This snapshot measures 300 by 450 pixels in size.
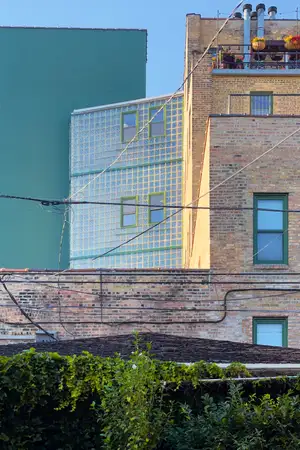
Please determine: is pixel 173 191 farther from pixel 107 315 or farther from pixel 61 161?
pixel 107 315

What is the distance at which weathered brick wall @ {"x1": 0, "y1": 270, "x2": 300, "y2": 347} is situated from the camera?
20.5 meters

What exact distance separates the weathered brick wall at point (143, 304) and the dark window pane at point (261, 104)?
29.0ft

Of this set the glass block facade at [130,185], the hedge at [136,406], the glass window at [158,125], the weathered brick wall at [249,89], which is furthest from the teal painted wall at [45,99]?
the hedge at [136,406]

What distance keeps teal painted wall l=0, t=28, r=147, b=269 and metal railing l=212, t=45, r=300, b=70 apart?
1052cm

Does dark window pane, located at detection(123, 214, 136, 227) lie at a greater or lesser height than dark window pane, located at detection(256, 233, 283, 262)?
greater

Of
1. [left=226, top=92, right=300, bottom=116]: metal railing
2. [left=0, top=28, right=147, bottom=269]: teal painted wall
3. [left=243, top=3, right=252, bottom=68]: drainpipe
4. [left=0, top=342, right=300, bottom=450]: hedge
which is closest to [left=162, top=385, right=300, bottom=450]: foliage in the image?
[left=0, top=342, right=300, bottom=450]: hedge

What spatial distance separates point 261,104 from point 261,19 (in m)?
4.41

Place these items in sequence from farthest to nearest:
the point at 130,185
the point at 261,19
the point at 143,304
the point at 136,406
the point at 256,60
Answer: the point at 130,185 → the point at 261,19 → the point at 256,60 → the point at 143,304 → the point at 136,406

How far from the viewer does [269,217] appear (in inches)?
818

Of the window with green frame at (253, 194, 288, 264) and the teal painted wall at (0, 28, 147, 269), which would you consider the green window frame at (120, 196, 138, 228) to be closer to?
the teal painted wall at (0, 28, 147, 269)

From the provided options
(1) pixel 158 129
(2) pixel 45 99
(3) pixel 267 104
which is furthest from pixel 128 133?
(3) pixel 267 104

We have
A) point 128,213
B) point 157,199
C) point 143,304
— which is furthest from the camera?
point 128,213

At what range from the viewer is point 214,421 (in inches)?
339

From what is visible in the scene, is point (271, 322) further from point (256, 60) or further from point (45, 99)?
point (45, 99)
